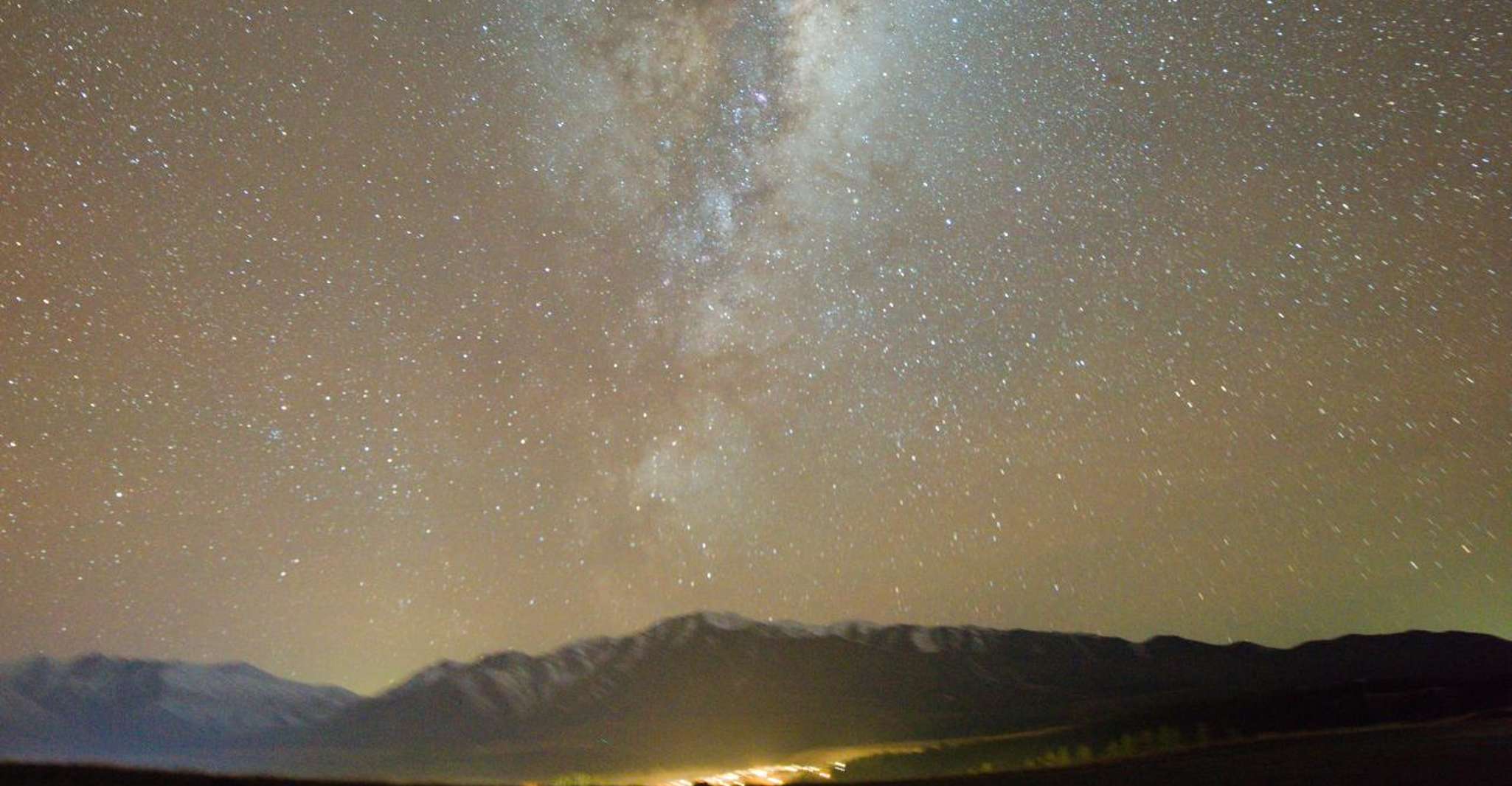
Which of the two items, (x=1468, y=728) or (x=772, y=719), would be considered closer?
(x=1468, y=728)

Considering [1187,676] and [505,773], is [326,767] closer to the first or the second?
[505,773]

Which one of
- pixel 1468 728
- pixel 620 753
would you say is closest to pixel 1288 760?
pixel 1468 728

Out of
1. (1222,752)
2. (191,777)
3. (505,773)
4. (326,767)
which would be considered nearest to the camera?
(191,777)

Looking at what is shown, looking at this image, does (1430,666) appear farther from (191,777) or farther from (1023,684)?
(191,777)

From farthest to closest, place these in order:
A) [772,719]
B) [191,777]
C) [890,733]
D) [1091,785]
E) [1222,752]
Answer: [772,719] → [890,733] → [1222,752] → [1091,785] → [191,777]

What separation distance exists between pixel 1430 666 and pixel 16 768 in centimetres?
14159

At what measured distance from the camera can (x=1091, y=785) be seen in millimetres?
13031

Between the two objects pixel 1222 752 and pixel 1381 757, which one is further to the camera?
pixel 1222 752

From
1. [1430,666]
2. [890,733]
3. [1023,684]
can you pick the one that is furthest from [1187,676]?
Answer: [890,733]

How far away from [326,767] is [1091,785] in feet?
514

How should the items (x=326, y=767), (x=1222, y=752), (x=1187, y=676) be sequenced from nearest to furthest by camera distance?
1. (x=1222, y=752)
2. (x=326, y=767)
3. (x=1187, y=676)

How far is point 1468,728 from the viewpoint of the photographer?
1692cm

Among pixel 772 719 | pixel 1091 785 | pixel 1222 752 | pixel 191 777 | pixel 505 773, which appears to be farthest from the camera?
pixel 772 719

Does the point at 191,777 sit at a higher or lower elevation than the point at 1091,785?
higher
